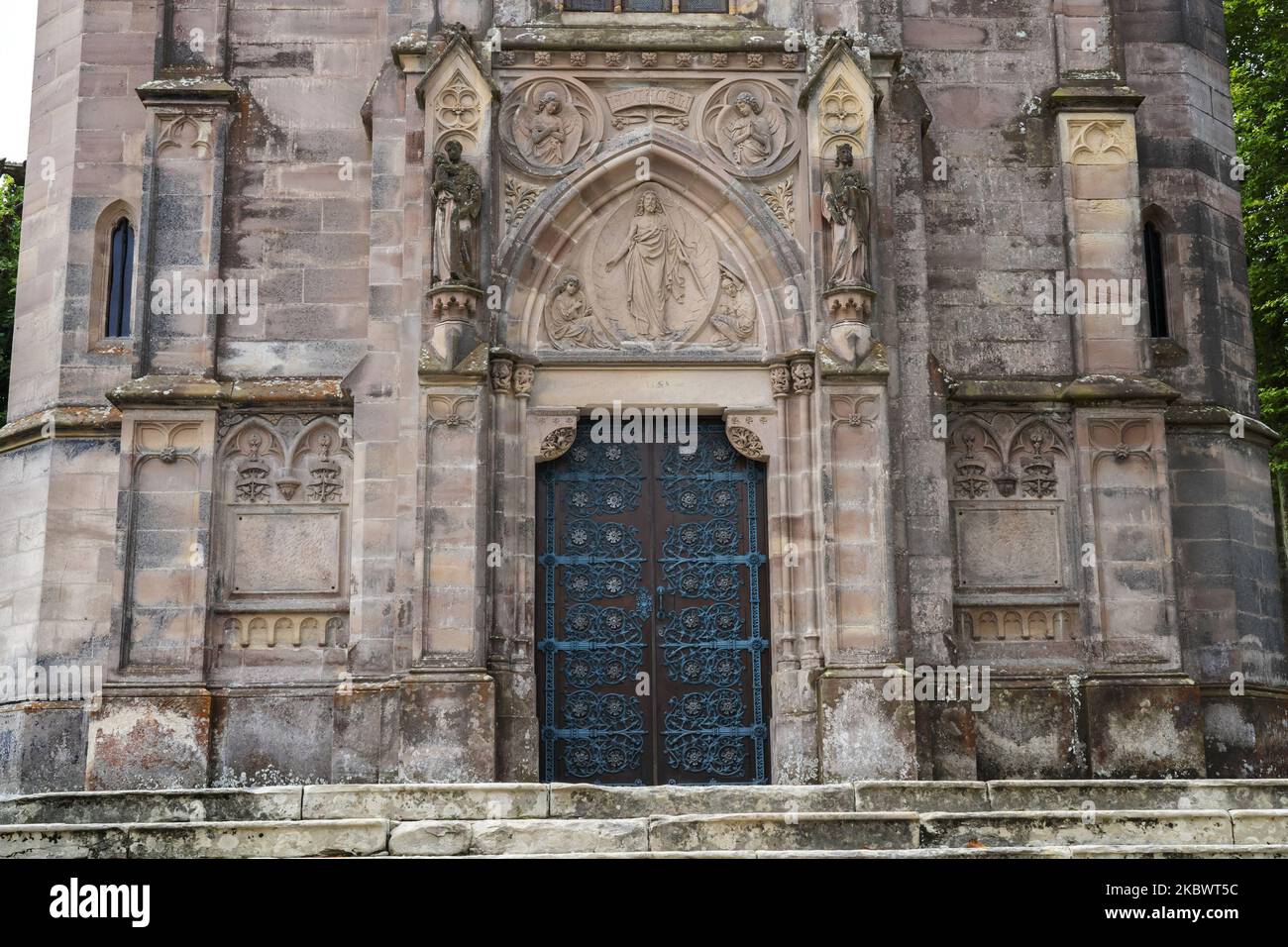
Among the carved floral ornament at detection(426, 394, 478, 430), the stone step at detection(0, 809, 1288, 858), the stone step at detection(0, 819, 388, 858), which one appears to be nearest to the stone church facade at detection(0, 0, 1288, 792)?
the carved floral ornament at detection(426, 394, 478, 430)

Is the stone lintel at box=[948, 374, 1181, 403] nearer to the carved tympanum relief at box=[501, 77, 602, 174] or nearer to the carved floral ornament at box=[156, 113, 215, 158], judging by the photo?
the carved tympanum relief at box=[501, 77, 602, 174]

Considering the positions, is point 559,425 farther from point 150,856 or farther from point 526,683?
point 150,856

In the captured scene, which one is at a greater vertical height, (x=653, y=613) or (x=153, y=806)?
(x=653, y=613)

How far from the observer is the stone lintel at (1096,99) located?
18406 millimetres

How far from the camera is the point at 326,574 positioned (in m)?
17.3

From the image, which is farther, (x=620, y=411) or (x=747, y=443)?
(x=620, y=411)

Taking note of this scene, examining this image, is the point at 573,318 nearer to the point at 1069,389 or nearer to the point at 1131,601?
the point at 1069,389

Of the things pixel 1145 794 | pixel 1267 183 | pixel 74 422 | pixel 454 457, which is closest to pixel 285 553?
pixel 454 457

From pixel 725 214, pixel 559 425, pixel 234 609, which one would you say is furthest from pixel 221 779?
pixel 725 214

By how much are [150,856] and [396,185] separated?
8602 millimetres

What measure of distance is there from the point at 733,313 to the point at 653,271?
94 cm

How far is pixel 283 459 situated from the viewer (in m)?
17.6

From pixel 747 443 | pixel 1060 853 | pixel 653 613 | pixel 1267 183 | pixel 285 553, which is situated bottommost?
pixel 1060 853

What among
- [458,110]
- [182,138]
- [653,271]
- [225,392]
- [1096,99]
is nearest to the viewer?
[458,110]
